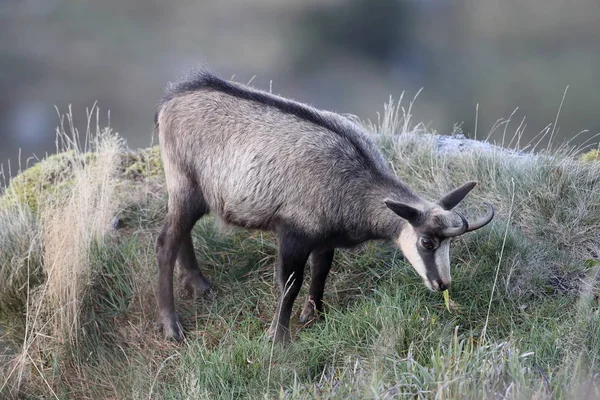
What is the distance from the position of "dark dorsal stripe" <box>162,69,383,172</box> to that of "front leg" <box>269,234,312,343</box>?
35.5 inches

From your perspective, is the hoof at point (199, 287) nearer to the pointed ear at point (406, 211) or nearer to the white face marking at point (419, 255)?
the white face marking at point (419, 255)

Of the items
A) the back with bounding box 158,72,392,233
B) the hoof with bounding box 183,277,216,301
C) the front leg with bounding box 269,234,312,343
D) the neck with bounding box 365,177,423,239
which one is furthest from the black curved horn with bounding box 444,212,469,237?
the hoof with bounding box 183,277,216,301

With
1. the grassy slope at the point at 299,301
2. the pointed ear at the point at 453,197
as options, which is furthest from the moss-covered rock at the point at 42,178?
the pointed ear at the point at 453,197

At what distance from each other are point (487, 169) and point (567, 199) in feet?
2.93

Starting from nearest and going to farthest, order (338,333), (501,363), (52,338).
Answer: (501,363) < (338,333) < (52,338)

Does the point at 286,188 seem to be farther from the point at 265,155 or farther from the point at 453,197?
the point at 453,197

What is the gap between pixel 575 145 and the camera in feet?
26.2

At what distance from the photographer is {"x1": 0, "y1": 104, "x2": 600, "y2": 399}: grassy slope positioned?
531 centimetres

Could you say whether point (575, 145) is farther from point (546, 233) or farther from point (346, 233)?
point (346, 233)

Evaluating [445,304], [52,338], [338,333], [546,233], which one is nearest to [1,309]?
[52,338]

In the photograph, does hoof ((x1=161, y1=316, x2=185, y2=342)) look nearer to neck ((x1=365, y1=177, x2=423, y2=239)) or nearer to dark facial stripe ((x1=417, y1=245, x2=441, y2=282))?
neck ((x1=365, y1=177, x2=423, y2=239))

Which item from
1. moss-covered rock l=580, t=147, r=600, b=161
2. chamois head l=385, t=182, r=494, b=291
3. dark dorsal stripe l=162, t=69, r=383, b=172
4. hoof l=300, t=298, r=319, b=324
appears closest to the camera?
chamois head l=385, t=182, r=494, b=291

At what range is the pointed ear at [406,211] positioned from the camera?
5397 millimetres

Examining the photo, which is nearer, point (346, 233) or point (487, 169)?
point (346, 233)
